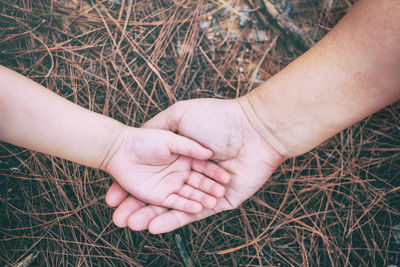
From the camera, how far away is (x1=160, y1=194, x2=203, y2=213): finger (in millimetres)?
1753

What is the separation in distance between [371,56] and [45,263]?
2.60 metres

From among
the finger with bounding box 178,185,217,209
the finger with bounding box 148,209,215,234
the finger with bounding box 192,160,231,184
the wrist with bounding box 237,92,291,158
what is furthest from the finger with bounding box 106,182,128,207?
Answer: the wrist with bounding box 237,92,291,158

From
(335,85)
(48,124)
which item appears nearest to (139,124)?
(48,124)

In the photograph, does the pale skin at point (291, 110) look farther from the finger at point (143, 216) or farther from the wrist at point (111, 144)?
the wrist at point (111, 144)

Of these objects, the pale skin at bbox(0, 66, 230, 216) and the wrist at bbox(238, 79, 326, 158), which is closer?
the pale skin at bbox(0, 66, 230, 216)

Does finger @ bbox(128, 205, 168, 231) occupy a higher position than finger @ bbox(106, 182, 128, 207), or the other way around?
finger @ bbox(106, 182, 128, 207)

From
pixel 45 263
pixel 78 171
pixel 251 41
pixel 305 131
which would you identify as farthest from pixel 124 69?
pixel 45 263

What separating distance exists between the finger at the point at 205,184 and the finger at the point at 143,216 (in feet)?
0.86

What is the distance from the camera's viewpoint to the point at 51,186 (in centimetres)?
206

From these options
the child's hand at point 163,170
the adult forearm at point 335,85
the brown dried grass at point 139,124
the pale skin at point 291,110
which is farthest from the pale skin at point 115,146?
the adult forearm at point 335,85

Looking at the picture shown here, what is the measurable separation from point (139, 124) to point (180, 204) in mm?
716

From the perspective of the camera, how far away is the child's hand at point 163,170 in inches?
68.7

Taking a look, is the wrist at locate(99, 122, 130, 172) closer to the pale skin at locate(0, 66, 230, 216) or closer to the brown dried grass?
the pale skin at locate(0, 66, 230, 216)

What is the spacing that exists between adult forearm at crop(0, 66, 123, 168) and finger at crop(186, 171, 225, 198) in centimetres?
59
